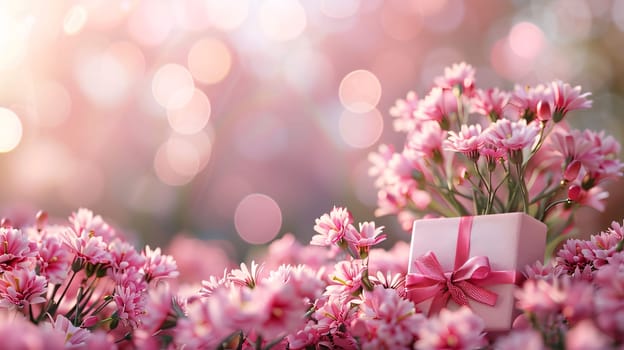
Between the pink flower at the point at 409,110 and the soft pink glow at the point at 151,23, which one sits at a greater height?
the soft pink glow at the point at 151,23

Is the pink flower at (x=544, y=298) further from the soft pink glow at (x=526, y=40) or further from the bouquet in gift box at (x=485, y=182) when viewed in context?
the soft pink glow at (x=526, y=40)

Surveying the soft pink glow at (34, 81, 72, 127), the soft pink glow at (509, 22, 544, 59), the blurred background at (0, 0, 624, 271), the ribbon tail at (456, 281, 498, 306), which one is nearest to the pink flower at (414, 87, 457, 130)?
the ribbon tail at (456, 281, 498, 306)

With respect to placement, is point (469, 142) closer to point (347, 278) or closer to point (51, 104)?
point (347, 278)

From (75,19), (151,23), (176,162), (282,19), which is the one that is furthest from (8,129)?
(282,19)

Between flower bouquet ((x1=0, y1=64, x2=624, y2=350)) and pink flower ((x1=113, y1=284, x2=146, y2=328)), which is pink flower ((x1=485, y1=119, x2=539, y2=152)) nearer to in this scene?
flower bouquet ((x1=0, y1=64, x2=624, y2=350))

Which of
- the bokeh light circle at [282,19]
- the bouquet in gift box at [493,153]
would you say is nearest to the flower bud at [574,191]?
the bouquet in gift box at [493,153]

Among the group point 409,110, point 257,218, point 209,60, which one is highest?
point 209,60
